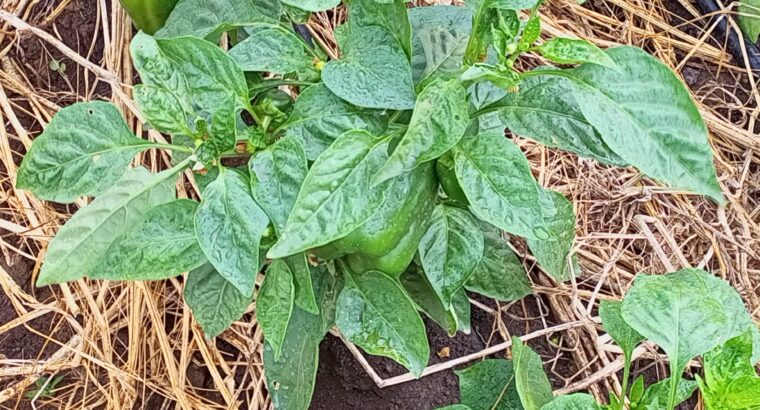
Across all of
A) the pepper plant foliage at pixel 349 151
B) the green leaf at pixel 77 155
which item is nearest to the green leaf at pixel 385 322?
the pepper plant foliage at pixel 349 151

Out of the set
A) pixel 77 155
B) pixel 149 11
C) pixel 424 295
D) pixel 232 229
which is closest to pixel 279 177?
pixel 232 229

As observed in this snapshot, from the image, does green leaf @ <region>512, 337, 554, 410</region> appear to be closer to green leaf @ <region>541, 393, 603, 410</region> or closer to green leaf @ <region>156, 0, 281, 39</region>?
green leaf @ <region>541, 393, 603, 410</region>

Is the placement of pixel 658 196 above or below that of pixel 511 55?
below

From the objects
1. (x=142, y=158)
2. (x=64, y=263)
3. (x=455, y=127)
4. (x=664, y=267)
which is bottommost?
(x=664, y=267)

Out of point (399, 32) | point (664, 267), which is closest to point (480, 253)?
point (399, 32)

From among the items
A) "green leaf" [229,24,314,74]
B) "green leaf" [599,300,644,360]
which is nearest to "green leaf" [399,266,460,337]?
"green leaf" [599,300,644,360]

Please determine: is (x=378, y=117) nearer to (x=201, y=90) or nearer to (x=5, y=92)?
(x=201, y=90)
